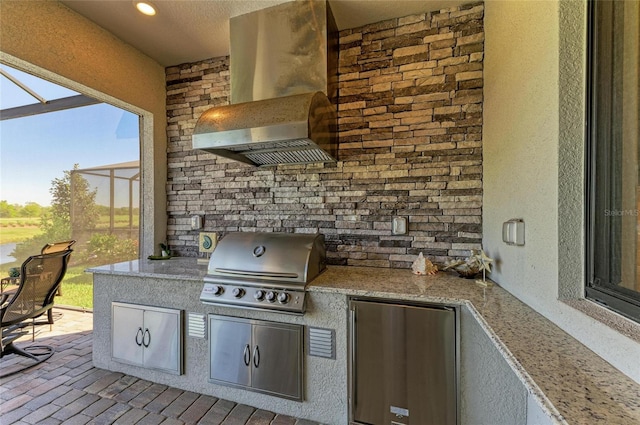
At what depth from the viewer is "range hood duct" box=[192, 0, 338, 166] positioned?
5.62 feet

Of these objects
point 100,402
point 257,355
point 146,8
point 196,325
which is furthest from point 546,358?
point 146,8

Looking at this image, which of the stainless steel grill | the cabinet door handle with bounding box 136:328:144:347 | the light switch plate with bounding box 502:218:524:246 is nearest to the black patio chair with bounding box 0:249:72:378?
the cabinet door handle with bounding box 136:328:144:347

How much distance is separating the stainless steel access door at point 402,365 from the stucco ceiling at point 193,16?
7.21 ft

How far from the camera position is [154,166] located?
8.96 ft

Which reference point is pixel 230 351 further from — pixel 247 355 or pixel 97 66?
pixel 97 66

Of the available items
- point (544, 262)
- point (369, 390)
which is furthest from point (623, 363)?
point (369, 390)

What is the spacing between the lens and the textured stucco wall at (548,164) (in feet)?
3.12

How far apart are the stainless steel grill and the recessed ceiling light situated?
1.93 m

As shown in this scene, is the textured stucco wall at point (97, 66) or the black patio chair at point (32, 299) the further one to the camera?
the black patio chair at point (32, 299)

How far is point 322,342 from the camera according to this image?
168 centimetres

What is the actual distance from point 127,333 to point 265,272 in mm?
1391

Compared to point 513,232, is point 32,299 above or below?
below

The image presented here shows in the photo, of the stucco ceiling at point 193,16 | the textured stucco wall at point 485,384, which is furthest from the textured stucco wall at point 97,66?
the textured stucco wall at point 485,384

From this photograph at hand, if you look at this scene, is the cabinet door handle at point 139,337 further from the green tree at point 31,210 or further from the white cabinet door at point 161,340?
the green tree at point 31,210
